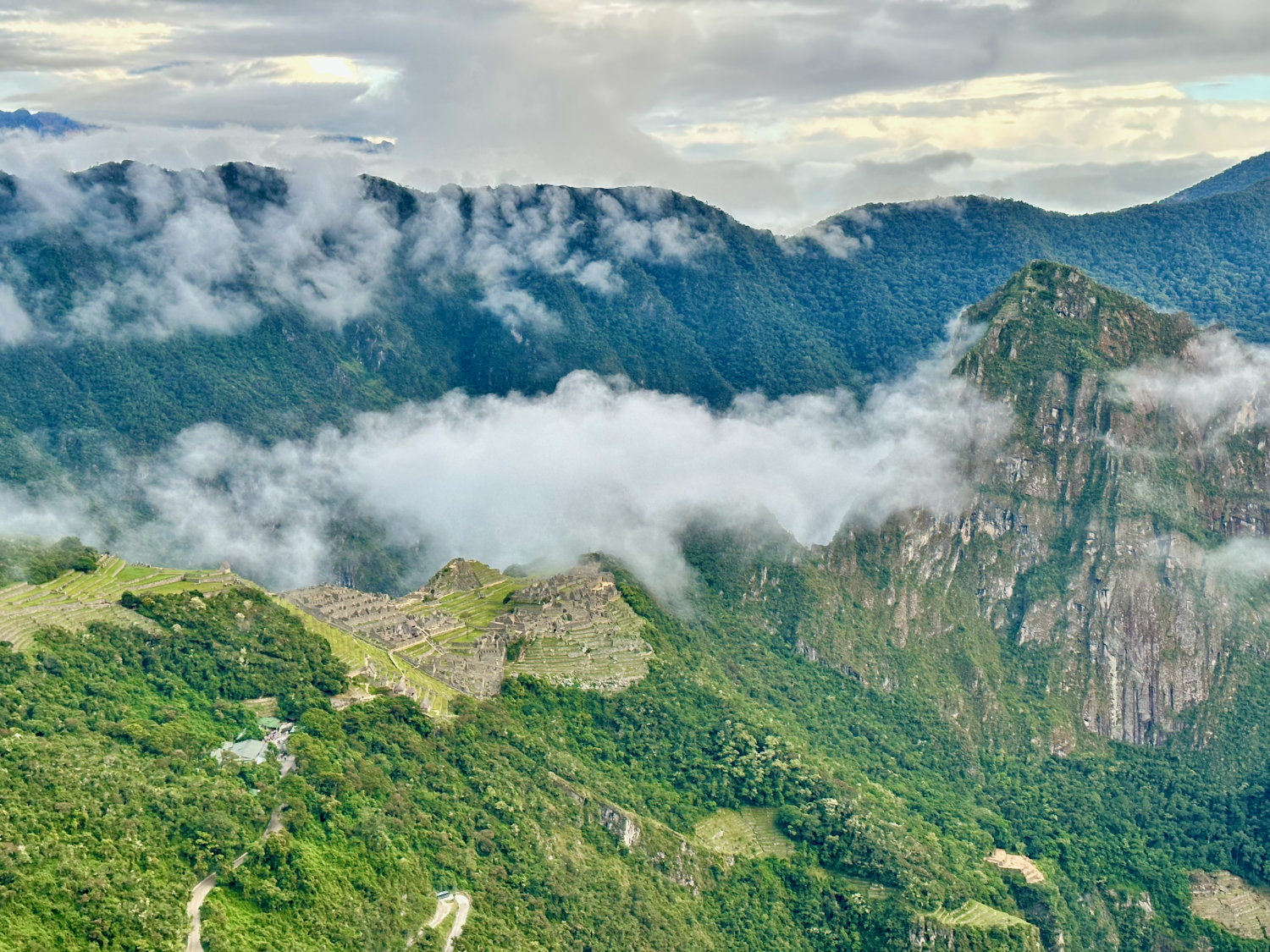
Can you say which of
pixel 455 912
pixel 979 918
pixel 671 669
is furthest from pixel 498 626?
pixel 979 918

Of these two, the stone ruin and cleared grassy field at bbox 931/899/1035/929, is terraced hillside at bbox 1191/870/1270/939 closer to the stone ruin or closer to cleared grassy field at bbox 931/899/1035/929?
cleared grassy field at bbox 931/899/1035/929

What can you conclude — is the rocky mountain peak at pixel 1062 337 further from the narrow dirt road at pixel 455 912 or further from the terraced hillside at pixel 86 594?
the narrow dirt road at pixel 455 912

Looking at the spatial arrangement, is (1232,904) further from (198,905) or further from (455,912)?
(198,905)

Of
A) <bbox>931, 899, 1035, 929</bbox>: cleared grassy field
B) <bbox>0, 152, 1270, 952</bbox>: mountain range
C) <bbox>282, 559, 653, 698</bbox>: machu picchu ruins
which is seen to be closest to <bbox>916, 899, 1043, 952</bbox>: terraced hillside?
<bbox>931, 899, 1035, 929</bbox>: cleared grassy field

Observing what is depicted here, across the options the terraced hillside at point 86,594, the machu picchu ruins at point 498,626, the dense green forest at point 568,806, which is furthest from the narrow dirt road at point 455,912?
the terraced hillside at point 86,594

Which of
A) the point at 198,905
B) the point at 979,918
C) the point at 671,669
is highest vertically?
the point at 198,905

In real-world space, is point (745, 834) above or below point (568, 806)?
below
